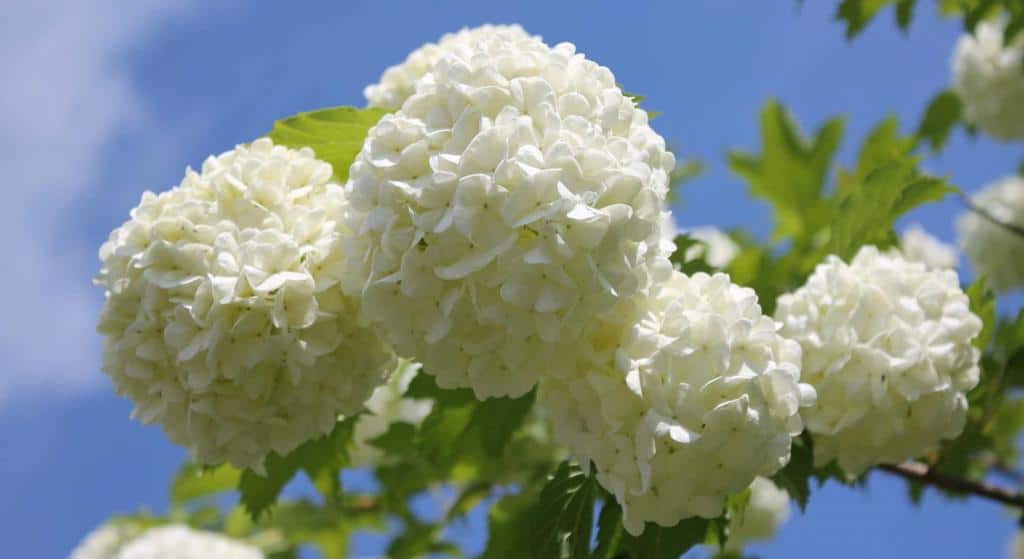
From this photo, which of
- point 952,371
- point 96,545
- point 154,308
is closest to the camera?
point 154,308

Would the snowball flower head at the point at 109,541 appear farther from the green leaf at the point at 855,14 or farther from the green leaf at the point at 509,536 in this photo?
the green leaf at the point at 855,14

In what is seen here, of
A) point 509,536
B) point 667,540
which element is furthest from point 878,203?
point 509,536

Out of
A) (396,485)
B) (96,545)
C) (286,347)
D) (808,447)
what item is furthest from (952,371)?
(96,545)

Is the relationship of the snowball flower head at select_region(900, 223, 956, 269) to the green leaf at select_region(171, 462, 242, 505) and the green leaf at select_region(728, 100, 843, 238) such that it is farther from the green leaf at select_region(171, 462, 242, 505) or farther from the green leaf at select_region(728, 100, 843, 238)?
the green leaf at select_region(171, 462, 242, 505)

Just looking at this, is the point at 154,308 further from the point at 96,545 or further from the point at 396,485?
the point at 96,545

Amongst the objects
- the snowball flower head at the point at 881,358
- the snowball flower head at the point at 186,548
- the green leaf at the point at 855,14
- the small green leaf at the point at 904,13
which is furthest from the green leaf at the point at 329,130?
the snowball flower head at the point at 186,548

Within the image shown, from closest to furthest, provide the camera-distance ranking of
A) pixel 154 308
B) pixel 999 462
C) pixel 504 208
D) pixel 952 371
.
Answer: pixel 504 208
pixel 154 308
pixel 952 371
pixel 999 462
